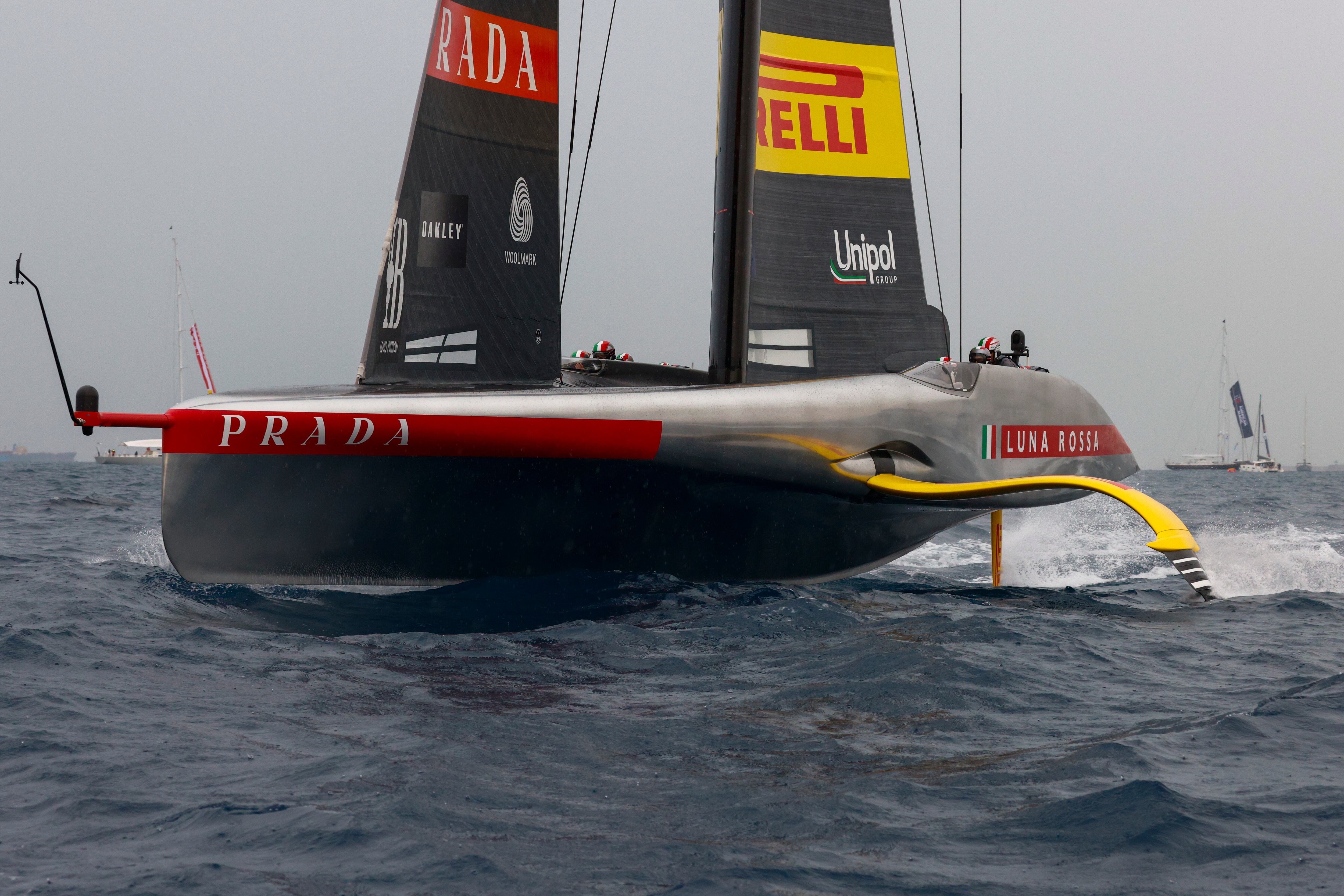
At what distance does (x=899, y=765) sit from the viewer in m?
3.19

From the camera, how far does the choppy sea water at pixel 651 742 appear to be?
2404 millimetres

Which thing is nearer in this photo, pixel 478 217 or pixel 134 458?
pixel 478 217

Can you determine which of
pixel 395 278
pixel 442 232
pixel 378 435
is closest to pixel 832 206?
pixel 442 232

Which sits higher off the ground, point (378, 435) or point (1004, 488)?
point (378, 435)

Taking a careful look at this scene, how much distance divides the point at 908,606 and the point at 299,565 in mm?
3405

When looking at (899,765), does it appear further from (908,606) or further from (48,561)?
(48,561)

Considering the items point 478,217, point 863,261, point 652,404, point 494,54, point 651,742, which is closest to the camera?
point 651,742

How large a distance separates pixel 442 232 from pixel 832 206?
2.60 metres

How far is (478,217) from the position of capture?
22.4ft

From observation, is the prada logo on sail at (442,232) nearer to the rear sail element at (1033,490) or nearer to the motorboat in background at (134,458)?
the rear sail element at (1033,490)

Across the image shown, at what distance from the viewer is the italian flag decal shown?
296 inches

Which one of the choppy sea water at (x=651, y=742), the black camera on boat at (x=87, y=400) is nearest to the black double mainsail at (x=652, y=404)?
the black camera on boat at (x=87, y=400)

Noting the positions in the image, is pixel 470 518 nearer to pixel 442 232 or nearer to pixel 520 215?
pixel 442 232

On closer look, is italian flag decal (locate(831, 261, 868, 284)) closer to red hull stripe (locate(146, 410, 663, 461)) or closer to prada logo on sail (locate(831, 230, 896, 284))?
prada logo on sail (locate(831, 230, 896, 284))
